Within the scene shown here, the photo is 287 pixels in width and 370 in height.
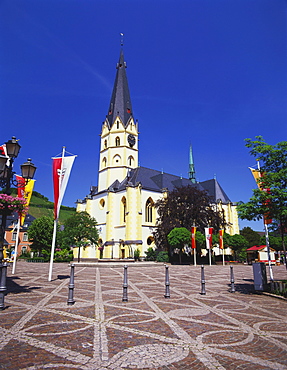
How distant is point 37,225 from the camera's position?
4578 cm

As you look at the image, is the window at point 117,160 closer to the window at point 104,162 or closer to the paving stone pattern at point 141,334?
the window at point 104,162

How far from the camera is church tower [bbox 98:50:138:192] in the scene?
49.0 meters

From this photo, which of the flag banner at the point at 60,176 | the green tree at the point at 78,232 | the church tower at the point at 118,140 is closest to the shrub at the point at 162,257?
the green tree at the point at 78,232

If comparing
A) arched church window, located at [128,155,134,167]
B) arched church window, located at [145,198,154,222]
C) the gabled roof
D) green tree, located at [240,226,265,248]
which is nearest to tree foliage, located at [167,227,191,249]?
arched church window, located at [145,198,154,222]

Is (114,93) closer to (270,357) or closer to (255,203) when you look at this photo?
(255,203)

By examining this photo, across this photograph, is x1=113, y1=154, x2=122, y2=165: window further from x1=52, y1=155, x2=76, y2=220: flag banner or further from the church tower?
x1=52, y1=155, x2=76, y2=220: flag banner

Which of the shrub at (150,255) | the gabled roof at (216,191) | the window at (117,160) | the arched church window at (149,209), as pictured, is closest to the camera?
the shrub at (150,255)

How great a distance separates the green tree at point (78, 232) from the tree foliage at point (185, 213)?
34.9ft

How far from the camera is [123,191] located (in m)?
44.3

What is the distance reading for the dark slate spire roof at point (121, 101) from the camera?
2041 inches

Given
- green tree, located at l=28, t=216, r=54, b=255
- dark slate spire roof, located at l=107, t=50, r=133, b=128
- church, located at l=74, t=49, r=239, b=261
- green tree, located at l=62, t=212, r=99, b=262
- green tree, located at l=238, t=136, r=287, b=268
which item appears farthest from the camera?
dark slate spire roof, located at l=107, t=50, r=133, b=128

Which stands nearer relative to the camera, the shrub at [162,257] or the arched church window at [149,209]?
the shrub at [162,257]

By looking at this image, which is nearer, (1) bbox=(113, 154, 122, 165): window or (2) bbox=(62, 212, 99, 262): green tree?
(2) bbox=(62, 212, 99, 262): green tree

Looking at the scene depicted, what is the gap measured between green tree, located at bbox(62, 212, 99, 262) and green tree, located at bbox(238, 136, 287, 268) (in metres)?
26.3
